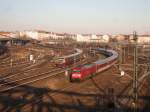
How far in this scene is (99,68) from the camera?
39156 millimetres

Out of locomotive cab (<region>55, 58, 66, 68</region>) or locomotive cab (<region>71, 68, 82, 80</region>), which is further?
locomotive cab (<region>55, 58, 66, 68</region>)

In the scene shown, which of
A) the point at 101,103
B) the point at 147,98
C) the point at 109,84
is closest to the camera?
the point at 101,103

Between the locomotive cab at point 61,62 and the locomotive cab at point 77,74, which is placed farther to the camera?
the locomotive cab at point 61,62

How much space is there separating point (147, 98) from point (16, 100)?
1390 centimetres

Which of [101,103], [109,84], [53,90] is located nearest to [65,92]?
[53,90]

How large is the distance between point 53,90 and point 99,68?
45.8 ft

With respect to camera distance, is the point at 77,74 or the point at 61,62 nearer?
the point at 77,74

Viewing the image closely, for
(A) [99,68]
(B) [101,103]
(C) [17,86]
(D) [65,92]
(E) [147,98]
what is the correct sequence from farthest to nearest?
(A) [99,68]
(C) [17,86]
(D) [65,92]
(E) [147,98]
(B) [101,103]

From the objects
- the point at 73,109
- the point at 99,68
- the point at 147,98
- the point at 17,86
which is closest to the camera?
the point at 73,109

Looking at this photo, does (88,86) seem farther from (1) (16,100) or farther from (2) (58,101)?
(1) (16,100)

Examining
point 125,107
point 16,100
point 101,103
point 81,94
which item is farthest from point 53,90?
point 125,107

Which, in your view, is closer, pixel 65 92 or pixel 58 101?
pixel 58 101

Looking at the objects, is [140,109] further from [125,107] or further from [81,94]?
[81,94]

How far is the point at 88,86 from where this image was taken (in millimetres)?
29750
